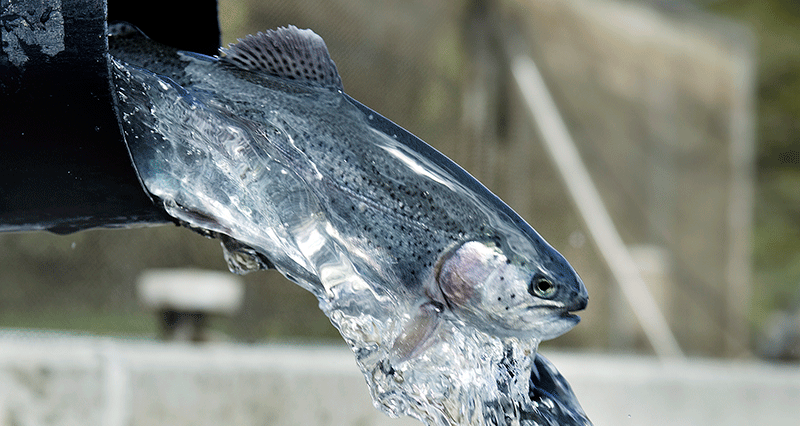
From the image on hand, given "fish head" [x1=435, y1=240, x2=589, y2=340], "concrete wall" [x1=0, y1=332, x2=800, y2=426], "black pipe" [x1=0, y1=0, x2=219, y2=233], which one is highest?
"fish head" [x1=435, y1=240, x2=589, y2=340]

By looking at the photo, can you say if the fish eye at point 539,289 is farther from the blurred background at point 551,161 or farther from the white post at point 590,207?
the white post at point 590,207

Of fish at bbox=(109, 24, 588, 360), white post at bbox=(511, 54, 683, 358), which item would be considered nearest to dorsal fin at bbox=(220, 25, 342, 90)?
fish at bbox=(109, 24, 588, 360)

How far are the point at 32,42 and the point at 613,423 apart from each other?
1.72 metres

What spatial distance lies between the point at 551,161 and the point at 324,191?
3.76m

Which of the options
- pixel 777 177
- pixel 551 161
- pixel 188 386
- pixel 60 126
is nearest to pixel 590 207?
pixel 551 161

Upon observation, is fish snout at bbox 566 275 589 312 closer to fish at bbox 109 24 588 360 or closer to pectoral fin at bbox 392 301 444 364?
fish at bbox 109 24 588 360

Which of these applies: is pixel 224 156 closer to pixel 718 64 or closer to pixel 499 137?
pixel 499 137

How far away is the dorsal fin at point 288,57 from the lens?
0.86 m

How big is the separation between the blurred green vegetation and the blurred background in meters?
5.33

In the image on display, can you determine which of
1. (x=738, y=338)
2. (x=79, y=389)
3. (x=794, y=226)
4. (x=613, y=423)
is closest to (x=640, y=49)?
(x=738, y=338)

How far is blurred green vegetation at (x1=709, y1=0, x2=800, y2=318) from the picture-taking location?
11.1 metres

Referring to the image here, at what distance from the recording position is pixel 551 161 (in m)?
4.46

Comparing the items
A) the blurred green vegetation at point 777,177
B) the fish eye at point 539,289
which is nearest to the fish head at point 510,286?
the fish eye at point 539,289

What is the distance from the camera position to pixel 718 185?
19.3 ft
